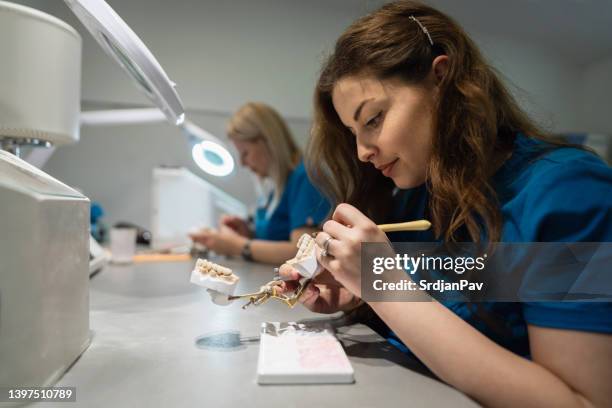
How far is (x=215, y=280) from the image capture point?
0.59 m

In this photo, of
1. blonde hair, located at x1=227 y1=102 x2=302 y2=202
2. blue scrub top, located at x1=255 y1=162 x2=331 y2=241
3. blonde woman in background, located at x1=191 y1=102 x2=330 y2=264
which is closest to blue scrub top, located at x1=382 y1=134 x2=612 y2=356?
blue scrub top, located at x1=255 y1=162 x2=331 y2=241

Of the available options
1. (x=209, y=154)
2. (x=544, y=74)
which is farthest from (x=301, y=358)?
(x=544, y=74)

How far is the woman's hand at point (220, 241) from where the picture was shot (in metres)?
1.53

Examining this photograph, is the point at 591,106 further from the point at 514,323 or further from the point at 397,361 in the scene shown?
the point at 397,361

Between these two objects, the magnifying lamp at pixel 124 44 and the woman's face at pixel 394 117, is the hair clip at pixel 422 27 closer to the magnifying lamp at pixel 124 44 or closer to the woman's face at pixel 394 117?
the woman's face at pixel 394 117

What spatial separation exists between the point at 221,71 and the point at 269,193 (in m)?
0.57

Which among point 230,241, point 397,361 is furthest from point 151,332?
point 230,241

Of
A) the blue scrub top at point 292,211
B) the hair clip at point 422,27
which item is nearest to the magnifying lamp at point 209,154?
the blue scrub top at point 292,211

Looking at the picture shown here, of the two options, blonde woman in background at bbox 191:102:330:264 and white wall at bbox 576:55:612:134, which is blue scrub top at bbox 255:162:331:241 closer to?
blonde woman in background at bbox 191:102:330:264

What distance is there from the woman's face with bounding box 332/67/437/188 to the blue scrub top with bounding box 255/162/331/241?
0.62m

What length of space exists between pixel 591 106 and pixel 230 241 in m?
1.29

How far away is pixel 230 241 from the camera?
153cm

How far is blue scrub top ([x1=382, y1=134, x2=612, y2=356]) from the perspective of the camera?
0.45 meters

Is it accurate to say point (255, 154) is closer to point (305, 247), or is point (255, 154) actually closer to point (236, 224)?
point (236, 224)
